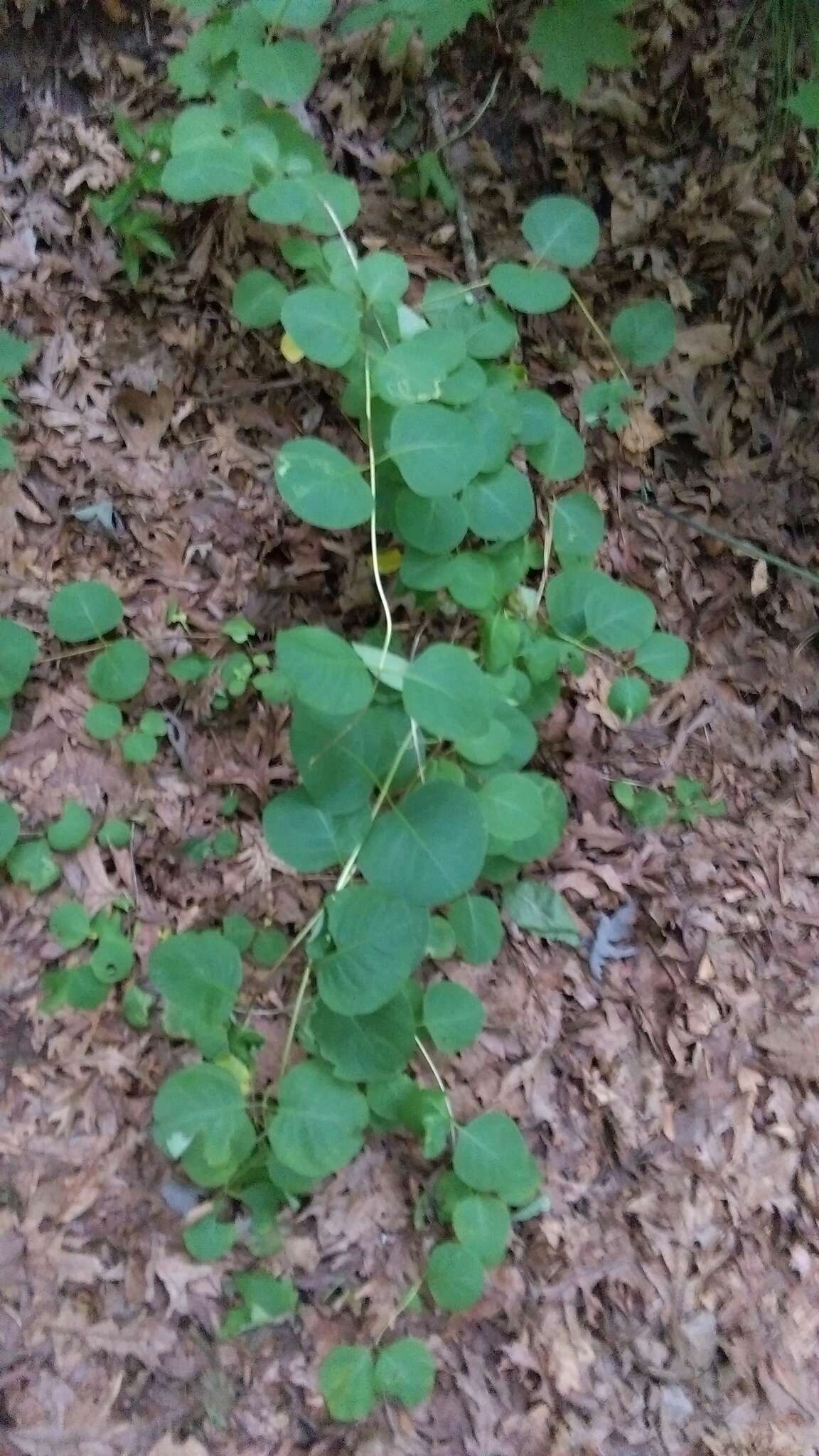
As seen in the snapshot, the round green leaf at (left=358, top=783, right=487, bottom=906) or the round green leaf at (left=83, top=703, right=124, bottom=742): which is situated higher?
the round green leaf at (left=358, top=783, right=487, bottom=906)

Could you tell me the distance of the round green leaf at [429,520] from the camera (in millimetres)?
1409

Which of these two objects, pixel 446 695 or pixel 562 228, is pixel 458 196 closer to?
pixel 562 228

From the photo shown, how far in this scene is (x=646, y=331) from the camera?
5.49 feet

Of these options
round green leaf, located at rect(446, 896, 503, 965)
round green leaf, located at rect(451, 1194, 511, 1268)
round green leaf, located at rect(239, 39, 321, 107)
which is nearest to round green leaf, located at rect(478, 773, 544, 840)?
round green leaf, located at rect(446, 896, 503, 965)

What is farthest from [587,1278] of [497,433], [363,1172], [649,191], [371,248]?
[649,191]

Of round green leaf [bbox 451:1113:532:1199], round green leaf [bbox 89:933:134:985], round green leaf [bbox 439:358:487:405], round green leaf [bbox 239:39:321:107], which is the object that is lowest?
A: round green leaf [bbox 451:1113:532:1199]

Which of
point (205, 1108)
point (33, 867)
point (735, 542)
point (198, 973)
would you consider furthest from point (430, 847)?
point (735, 542)

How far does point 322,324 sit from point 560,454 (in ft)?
1.61

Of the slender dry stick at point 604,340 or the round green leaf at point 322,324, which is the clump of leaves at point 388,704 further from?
the slender dry stick at point 604,340

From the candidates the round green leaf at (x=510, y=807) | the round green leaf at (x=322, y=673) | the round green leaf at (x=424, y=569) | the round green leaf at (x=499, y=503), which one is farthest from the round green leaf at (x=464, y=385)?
the round green leaf at (x=510, y=807)

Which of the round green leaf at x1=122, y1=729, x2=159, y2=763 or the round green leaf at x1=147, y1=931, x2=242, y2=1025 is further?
the round green leaf at x1=122, y1=729, x2=159, y2=763

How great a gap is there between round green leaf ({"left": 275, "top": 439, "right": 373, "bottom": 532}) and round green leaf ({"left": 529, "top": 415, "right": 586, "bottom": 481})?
0.45m

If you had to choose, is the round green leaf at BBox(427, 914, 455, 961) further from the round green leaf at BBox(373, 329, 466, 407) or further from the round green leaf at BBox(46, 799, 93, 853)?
the round green leaf at BBox(373, 329, 466, 407)

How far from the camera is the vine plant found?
49.3 inches
